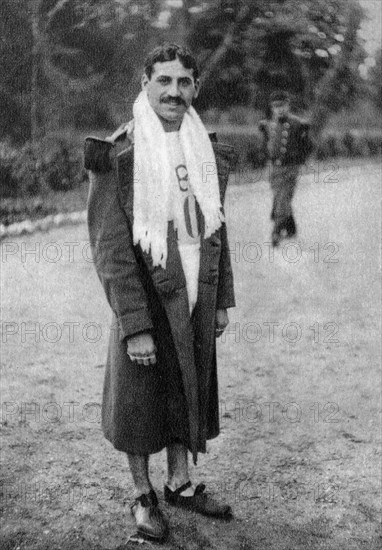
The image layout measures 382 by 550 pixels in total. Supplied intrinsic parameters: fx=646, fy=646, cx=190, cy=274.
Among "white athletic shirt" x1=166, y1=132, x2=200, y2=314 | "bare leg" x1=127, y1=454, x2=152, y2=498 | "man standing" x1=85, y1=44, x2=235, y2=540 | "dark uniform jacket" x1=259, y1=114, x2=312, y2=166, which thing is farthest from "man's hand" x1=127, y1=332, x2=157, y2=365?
"dark uniform jacket" x1=259, y1=114, x2=312, y2=166

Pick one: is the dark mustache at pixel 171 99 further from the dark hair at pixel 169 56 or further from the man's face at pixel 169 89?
the dark hair at pixel 169 56

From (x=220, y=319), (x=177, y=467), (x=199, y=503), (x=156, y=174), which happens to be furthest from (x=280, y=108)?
(x=199, y=503)

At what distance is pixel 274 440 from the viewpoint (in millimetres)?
3037

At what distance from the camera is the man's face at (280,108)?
113 inches

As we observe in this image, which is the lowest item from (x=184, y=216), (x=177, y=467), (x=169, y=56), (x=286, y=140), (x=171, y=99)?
(x=177, y=467)

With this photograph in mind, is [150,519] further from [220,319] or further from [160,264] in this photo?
[160,264]

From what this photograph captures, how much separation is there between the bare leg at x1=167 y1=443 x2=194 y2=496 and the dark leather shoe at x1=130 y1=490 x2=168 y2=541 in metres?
0.12

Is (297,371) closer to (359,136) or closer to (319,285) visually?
(319,285)

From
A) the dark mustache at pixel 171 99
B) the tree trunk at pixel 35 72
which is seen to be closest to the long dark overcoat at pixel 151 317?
the dark mustache at pixel 171 99

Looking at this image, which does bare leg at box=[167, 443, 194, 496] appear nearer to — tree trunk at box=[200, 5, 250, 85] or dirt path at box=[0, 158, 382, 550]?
dirt path at box=[0, 158, 382, 550]

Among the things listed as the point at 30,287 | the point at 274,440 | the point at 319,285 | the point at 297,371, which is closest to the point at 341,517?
the point at 274,440

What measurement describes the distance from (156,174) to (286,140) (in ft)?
3.02

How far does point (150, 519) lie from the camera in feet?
8.04

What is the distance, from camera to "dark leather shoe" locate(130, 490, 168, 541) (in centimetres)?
243
